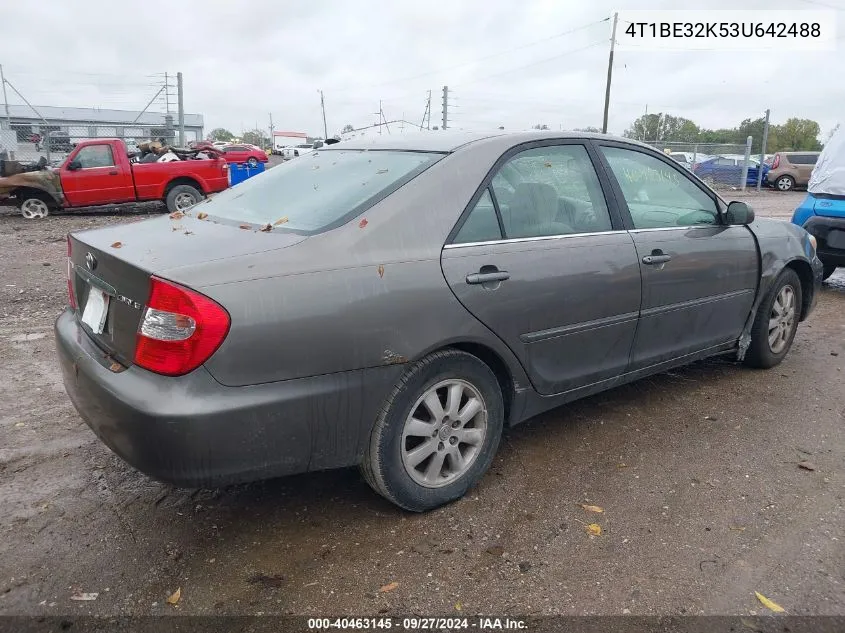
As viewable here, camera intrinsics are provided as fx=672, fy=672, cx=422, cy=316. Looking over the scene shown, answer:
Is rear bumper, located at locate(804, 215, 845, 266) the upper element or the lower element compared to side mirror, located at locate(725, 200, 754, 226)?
lower

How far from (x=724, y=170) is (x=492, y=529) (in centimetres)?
2850

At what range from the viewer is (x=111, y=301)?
2.54 meters

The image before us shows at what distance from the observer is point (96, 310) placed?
2676mm

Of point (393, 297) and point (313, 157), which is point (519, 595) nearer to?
point (393, 297)

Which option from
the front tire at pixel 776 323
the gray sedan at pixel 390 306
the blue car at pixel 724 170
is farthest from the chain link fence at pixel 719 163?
the gray sedan at pixel 390 306

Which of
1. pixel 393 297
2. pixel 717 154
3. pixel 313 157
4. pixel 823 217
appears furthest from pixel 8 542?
pixel 717 154

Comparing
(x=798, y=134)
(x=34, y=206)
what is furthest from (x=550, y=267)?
(x=798, y=134)

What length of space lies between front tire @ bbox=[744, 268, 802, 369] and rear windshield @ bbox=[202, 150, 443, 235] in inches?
108

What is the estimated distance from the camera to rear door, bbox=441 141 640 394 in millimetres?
2850

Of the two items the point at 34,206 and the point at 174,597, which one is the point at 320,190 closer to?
the point at 174,597

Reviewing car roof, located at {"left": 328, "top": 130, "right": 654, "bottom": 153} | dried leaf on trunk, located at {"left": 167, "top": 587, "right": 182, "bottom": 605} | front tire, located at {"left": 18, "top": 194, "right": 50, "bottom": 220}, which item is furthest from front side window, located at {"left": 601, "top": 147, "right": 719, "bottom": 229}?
front tire, located at {"left": 18, "top": 194, "right": 50, "bottom": 220}

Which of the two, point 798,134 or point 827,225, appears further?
point 798,134

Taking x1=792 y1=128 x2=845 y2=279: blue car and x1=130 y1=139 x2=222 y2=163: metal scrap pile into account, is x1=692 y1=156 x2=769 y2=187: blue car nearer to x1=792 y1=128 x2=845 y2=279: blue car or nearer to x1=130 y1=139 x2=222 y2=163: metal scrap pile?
x1=130 y1=139 x2=222 y2=163: metal scrap pile

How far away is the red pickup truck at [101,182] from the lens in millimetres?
12812
